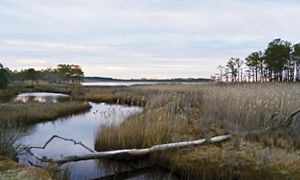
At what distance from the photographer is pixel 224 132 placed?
32.8 feet

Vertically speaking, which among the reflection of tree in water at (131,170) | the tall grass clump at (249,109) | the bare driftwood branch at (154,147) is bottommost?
the reflection of tree in water at (131,170)

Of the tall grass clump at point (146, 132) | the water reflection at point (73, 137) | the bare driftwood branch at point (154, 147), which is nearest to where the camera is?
Result: the bare driftwood branch at point (154, 147)

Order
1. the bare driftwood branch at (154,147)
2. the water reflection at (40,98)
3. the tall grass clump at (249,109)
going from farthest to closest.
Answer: the water reflection at (40,98) < the tall grass clump at (249,109) < the bare driftwood branch at (154,147)

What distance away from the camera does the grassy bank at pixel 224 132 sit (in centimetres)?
735

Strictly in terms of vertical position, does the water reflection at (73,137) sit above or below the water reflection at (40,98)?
below

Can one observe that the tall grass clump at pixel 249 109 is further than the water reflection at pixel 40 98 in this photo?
No

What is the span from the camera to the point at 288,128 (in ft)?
31.3

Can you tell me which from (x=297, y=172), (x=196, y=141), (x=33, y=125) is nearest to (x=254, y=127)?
(x=196, y=141)

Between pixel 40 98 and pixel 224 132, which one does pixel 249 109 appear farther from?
pixel 40 98

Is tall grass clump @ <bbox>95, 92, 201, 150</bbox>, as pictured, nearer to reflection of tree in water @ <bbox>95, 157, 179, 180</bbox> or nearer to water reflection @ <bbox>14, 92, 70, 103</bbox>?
reflection of tree in water @ <bbox>95, 157, 179, 180</bbox>

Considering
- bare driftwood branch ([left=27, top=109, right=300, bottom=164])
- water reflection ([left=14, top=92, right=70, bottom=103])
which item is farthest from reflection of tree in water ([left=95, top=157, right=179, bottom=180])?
water reflection ([left=14, top=92, right=70, bottom=103])

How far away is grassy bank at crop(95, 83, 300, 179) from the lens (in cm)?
735

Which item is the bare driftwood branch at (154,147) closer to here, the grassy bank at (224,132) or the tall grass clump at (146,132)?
the grassy bank at (224,132)

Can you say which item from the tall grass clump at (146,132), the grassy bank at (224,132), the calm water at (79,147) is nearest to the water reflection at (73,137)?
the calm water at (79,147)
